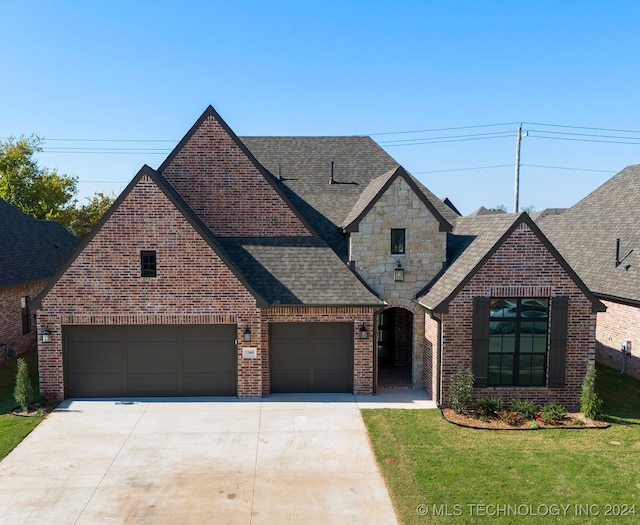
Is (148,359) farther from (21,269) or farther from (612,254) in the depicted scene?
(612,254)

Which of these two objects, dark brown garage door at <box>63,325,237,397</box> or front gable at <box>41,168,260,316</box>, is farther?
dark brown garage door at <box>63,325,237,397</box>

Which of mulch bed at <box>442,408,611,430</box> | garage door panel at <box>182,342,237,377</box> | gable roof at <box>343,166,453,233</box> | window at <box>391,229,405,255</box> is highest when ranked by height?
gable roof at <box>343,166,453,233</box>

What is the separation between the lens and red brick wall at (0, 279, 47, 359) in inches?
745

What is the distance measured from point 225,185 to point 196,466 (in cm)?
906

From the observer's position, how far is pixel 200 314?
13961 millimetres

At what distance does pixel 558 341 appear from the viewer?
43.8 feet

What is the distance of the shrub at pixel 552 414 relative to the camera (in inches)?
497

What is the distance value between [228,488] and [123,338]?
686 centimetres

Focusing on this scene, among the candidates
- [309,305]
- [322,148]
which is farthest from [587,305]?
[322,148]

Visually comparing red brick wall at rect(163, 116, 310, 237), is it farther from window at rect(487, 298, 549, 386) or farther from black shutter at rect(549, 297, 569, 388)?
black shutter at rect(549, 297, 569, 388)

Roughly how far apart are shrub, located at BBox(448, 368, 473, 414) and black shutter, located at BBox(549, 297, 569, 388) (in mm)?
2420

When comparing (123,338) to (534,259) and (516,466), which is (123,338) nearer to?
(516,466)

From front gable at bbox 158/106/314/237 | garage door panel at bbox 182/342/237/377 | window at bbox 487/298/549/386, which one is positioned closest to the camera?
window at bbox 487/298/549/386

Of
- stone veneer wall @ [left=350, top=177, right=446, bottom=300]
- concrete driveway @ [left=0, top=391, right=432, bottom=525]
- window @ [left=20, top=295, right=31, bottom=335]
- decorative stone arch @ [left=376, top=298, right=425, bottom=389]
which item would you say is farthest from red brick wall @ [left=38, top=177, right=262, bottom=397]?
window @ [left=20, top=295, right=31, bottom=335]
